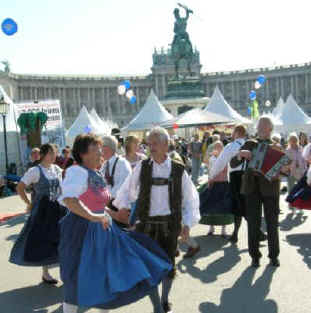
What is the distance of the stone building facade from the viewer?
9738 centimetres

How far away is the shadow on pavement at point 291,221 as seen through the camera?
31.4ft

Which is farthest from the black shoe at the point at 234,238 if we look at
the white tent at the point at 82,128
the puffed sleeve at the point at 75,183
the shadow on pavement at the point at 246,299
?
the white tent at the point at 82,128

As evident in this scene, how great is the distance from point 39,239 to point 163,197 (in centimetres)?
205

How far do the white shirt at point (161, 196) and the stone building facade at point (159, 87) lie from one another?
301 feet

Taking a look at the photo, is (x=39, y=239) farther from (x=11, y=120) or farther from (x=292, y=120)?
(x=292, y=120)

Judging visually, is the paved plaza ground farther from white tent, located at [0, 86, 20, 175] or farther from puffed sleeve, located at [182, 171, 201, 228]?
white tent, located at [0, 86, 20, 175]

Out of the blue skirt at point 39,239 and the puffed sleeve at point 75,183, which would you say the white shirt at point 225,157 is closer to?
the blue skirt at point 39,239

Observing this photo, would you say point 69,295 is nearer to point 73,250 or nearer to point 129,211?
point 73,250

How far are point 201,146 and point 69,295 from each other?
1530 cm

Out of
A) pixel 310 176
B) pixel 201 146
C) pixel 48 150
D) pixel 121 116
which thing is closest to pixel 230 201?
pixel 310 176

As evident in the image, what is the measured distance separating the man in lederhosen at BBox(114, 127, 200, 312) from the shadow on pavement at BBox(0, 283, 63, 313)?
153 cm

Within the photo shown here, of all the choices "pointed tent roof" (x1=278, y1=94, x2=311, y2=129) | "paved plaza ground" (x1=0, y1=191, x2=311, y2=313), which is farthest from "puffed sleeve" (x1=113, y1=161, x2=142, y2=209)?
"pointed tent roof" (x1=278, y1=94, x2=311, y2=129)

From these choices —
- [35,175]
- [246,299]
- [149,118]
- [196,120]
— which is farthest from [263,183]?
[149,118]

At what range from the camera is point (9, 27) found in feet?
46.0
